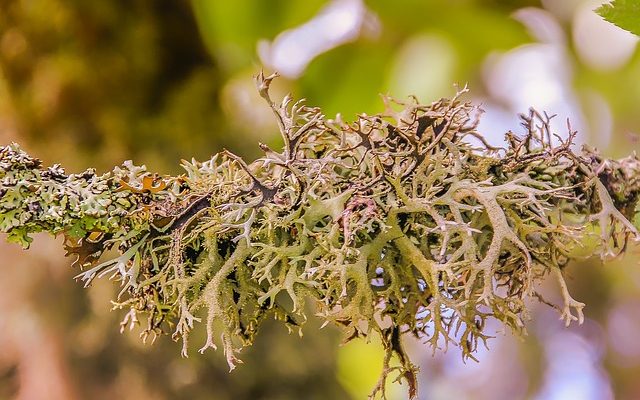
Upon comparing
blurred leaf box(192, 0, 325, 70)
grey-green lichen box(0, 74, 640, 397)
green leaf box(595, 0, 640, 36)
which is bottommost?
grey-green lichen box(0, 74, 640, 397)

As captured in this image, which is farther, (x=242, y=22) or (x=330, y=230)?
(x=242, y=22)

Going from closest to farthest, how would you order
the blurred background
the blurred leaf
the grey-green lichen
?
the grey-green lichen, the blurred background, the blurred leaf

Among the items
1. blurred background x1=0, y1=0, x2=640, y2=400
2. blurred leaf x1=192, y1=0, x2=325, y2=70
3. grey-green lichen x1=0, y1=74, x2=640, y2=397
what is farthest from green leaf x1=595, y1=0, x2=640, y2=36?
blurred leaf x1=192, y1=0, x2=325, y2=70

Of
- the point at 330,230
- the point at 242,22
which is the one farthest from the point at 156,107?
the point at 330,230

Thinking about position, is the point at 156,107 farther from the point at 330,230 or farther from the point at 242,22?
the point at 330,230

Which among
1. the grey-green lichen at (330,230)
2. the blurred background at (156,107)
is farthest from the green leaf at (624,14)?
the blurred background at (156,107)

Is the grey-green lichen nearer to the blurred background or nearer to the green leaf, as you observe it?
the green leaf
